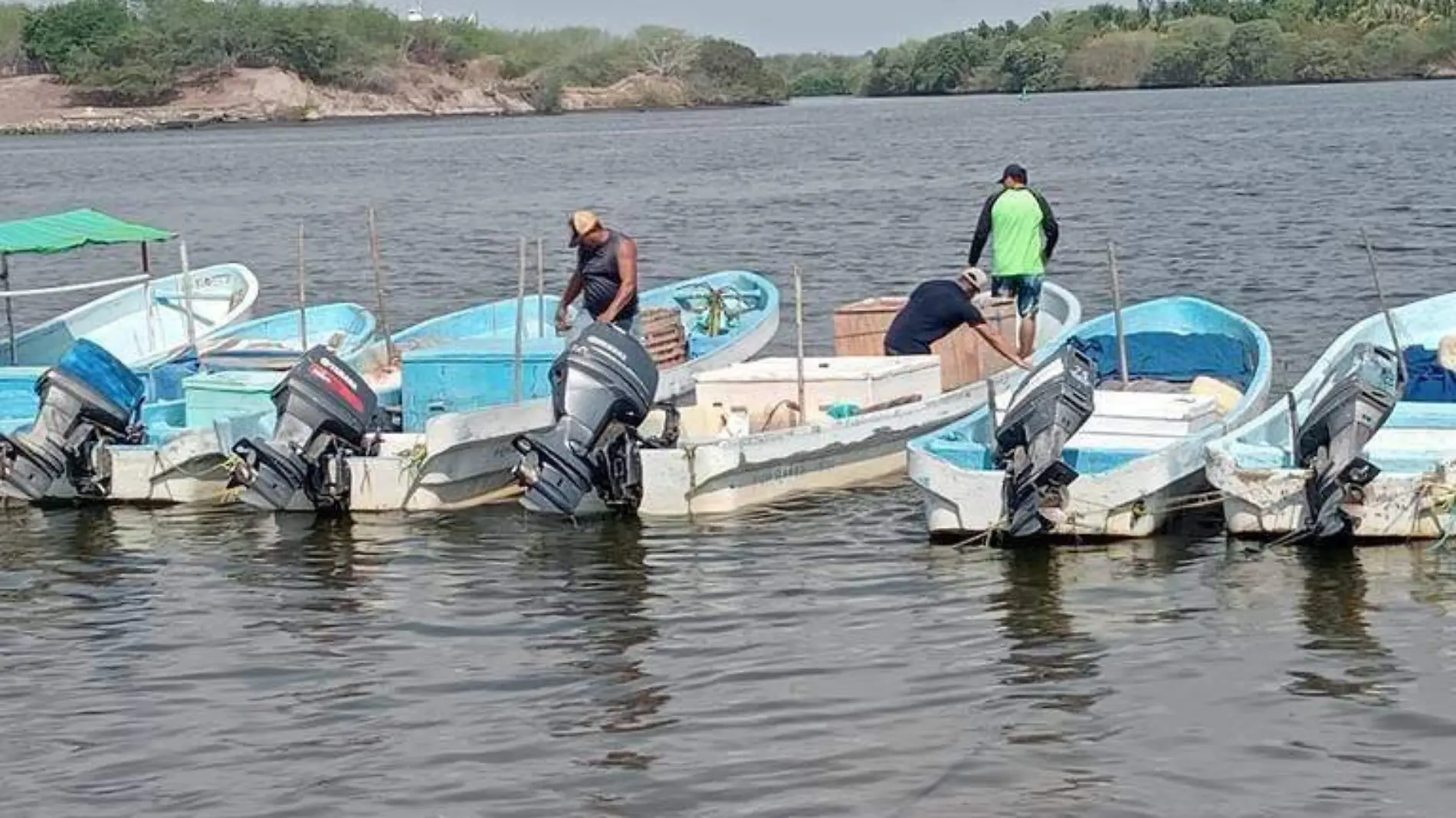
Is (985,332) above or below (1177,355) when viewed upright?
above

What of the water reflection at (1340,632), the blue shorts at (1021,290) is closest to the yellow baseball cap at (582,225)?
the blue shorts at (1021,290)

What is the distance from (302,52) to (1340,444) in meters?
145

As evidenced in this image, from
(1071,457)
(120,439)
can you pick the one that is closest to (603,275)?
(120,439)

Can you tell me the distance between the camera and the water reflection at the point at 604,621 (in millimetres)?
10633

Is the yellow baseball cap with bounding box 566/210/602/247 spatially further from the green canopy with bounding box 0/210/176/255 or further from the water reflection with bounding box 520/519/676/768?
the green canopy with bounding box 0/210/176/255

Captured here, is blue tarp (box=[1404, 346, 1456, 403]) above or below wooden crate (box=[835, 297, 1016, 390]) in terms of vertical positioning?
below

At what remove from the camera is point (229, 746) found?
10430 millimetres

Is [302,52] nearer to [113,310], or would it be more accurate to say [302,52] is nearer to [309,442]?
[113,310]

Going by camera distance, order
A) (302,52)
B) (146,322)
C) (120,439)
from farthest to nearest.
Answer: (302,52) → (146,322) → (120,439)

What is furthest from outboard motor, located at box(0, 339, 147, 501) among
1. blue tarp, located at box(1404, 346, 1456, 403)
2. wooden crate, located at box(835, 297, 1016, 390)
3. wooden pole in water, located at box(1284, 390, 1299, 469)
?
blue tarp, located at box(1404, 346, 1456, 403)

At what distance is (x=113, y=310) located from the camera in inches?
855

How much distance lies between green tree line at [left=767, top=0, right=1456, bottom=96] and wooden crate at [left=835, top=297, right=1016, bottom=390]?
139495 millimetres

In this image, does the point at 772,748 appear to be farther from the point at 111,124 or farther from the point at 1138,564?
the point at 111,124

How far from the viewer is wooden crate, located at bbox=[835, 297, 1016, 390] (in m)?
17.3
